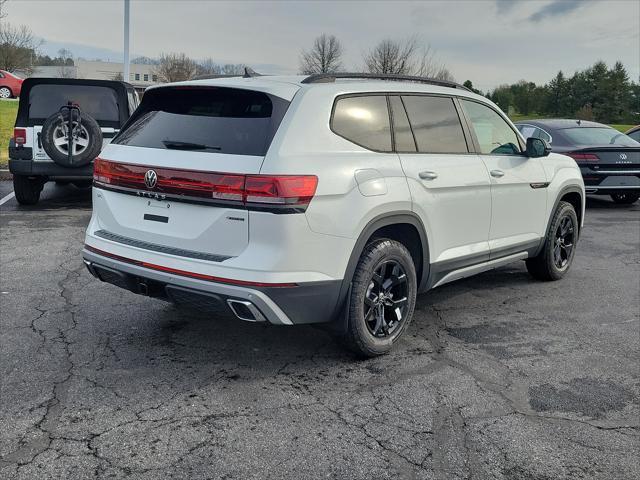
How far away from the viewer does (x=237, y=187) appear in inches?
132

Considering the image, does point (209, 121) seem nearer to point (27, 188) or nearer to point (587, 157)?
point (27, 188)

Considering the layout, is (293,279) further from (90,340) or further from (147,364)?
(90,340)

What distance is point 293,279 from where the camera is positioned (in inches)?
134

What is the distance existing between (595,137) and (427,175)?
8243mm

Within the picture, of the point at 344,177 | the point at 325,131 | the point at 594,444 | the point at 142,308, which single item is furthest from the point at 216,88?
the point at 594,444

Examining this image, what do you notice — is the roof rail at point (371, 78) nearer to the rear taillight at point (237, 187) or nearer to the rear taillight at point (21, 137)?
the rear taillight at point (237, 187)

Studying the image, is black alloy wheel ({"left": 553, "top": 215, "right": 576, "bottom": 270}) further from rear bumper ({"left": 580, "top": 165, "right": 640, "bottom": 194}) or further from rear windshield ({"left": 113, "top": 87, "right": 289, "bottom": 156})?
rear bumper ({"left": 580, "top": 165, "right": 640, "bottom": 194})

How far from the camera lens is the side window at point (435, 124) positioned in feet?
14.3

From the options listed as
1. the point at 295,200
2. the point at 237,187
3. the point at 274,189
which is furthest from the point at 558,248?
the point at 237,187

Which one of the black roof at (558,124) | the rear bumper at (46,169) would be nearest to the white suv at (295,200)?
the rear bumper at (46,169)

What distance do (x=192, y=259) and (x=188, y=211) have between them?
0.28 metres

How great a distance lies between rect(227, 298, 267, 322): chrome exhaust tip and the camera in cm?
335

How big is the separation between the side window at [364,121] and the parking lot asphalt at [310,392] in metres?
1.37

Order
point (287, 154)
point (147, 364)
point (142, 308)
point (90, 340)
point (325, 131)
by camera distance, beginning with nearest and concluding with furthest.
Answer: point (287, 154), point (325, 131), point (147, 364), point (90, 340), point (142, 308)
